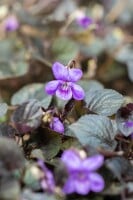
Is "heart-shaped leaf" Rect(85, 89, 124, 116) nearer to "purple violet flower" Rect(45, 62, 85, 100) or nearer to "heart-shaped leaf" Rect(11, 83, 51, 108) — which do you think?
"purple violet flower" Rect(45, 62, 85, 100)

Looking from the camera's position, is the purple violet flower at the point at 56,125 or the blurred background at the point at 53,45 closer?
the purple violet flower at the point at 56,125

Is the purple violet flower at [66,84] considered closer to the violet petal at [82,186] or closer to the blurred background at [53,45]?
the violet petal at [82,186]

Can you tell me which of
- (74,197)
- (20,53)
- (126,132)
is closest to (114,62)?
(20,53)

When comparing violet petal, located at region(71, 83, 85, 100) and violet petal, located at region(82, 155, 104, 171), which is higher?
violet petal, located at region(71, 83, 85, 100)

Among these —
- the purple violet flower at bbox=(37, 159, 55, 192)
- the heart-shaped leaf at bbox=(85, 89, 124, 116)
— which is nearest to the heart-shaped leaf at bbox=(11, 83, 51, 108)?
the heart-shaped leaf at bbox=(85, 89, 124, 116)

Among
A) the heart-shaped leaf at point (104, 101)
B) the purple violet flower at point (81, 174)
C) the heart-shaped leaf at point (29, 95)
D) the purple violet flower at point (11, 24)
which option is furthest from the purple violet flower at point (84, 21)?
the purple violet flower at point (81, 174)

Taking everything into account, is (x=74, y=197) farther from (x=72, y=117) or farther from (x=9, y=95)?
(x=9, y=95)

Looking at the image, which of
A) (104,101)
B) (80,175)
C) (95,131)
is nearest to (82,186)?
(80,175)
